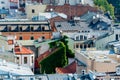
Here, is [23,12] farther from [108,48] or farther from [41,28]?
[108,48]

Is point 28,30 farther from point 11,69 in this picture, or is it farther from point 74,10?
point 11,69

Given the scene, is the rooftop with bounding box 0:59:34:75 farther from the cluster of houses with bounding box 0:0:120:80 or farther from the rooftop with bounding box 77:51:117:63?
the rooftop with bounding box 77:51:117:63

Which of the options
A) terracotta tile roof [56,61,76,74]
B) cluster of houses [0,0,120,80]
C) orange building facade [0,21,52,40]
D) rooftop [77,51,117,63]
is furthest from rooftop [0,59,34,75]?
orange building facade [0,21,52,40]

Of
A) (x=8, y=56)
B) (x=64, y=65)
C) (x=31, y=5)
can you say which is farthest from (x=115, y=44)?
(x=31, y=5)

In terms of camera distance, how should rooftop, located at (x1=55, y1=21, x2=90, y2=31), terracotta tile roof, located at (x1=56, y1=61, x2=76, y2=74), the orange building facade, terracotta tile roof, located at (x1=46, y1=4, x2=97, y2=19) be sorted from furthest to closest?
terracotta tile roof, located at (x1=46, y1=4, x2=97, y2=19) → rooftop, located at (x1=55, y1=21, x2=90, y2=31) → the orange building facade → terracotta tile roof, located at (x1=56, y1=61, x2=76, y2=74)

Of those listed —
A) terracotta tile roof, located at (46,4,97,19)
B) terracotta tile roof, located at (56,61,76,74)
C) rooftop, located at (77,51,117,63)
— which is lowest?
terracotta tile roof, located at (46,4,97,19)

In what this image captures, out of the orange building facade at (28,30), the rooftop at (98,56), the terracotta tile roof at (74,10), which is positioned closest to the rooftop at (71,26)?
the orange building facade at (28,30)

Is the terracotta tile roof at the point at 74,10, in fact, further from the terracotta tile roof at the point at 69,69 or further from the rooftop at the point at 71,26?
the terracotta tile roof at the point at 69,69

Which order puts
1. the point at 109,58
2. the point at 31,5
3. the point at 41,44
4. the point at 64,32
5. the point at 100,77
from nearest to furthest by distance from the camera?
1. the point at 100,77
2. the point at 109,58
3. the point at 41,44
4. the point at 64,32
5. the point at 31,5
